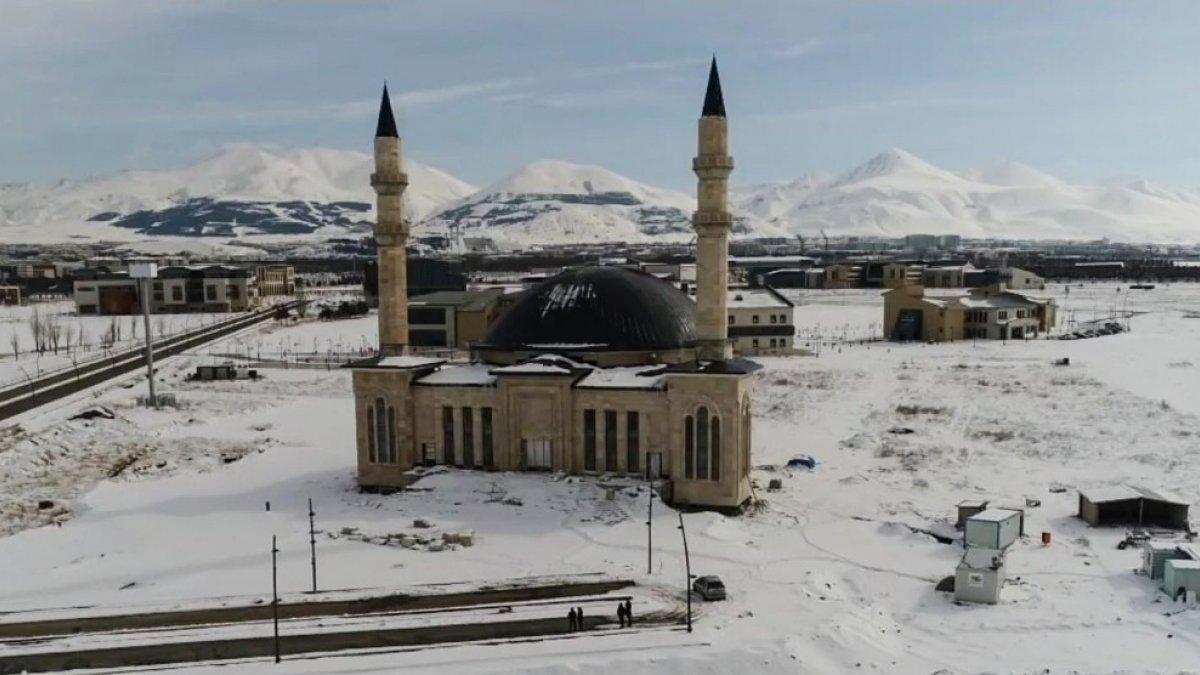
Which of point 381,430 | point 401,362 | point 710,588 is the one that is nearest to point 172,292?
point 381,430

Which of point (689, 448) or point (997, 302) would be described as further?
point (997, 302)

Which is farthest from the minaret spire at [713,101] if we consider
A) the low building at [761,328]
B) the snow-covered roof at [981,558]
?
the low building at [761,328]

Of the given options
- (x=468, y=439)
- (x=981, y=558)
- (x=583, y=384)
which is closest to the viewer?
(x=981, y=558)

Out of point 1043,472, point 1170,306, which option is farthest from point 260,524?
point 1170,306

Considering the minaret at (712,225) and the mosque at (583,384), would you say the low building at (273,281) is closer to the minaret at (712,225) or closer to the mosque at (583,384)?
the mosque at (583,384)

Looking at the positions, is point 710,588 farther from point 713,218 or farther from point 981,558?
point 713,218
